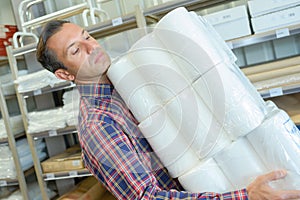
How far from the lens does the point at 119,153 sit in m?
0.99

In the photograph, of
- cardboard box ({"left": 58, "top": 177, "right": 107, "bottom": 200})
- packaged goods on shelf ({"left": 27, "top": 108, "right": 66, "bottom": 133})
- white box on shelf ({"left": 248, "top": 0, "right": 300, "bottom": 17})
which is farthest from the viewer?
packaged goods on shelf ({"left": 27, "top": 108, "right": 66, "bottom": 133})

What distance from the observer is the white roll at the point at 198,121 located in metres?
0.96

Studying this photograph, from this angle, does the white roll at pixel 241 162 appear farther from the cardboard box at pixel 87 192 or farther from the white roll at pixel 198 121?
the cardboard box at pixel 87 192

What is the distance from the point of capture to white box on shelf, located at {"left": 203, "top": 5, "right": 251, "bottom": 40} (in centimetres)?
185

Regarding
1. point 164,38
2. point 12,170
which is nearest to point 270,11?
point 164,38

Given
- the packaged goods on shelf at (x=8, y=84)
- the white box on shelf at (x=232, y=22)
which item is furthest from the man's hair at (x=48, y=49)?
the packaged goods on shelf at (x=8, y=84)

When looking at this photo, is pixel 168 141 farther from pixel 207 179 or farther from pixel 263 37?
pixel 263 37

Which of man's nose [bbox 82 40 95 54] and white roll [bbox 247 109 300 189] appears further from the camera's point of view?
man's nose [bbox 82 40 95 54]

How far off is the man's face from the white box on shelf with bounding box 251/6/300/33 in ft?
3.71

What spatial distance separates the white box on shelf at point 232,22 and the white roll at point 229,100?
3.34ft

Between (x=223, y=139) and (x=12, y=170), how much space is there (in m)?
2.18

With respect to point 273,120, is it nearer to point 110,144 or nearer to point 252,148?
point 252,148

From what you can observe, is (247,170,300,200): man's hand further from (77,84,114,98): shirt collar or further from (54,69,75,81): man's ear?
(54,69,75,81): man's ear

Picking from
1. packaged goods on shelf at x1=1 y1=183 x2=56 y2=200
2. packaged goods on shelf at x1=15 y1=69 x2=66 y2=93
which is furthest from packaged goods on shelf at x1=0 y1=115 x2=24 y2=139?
packaged goods on shelf at x1=1 y1=183 x2=56 y2=200
